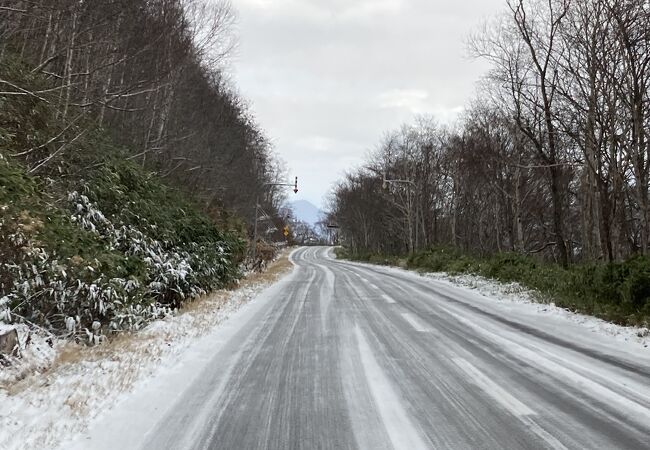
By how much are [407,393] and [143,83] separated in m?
11.6

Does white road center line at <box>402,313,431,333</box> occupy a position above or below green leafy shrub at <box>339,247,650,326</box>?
below

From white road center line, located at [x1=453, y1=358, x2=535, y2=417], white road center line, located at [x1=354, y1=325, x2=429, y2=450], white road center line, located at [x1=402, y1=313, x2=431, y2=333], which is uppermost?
white road center line, located at [x1=453, y1=358, x2=535, y2=417]

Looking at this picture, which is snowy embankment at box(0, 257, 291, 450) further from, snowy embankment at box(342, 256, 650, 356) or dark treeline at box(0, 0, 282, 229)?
snowy embankment at box(342, 256, 650, 356)

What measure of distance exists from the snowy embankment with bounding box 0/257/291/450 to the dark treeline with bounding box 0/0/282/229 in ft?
12.4

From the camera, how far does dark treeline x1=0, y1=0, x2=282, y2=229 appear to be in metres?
9.90

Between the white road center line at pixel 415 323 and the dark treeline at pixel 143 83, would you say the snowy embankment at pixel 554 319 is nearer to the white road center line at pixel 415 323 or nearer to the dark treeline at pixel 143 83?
the white road center line at pixel 415 323

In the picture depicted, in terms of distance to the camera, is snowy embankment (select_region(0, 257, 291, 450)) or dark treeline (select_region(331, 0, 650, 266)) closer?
snowy embankment (select_region(0, 257, 291, 450))

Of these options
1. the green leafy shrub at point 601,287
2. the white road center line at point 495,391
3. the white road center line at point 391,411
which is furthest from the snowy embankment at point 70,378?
the green leafy shrub at point 601,287

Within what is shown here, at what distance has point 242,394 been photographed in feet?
17.4

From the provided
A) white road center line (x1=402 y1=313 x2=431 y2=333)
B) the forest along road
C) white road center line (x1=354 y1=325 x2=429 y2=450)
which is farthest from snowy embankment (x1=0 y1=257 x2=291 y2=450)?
white road center line (x1=402 y1=313 x2=431 y2=333)

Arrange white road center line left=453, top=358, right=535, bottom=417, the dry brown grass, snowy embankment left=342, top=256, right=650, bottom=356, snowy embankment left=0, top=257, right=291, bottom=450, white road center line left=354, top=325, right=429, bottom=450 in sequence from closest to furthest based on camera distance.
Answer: white road center line left=354, top=325, right=429, bottom=450, snowy embankment left=0, top=257, right=291, bottom=450, white road center line left=453, top=358, right=535, bottom=417, the dry brown grass, snowy embankment left=342, top=256, right=650, bottom=356

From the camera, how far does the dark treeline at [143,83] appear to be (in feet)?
32.5

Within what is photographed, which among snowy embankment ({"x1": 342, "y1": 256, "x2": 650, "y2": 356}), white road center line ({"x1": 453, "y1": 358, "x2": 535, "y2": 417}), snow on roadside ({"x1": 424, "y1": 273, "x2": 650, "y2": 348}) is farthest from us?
snow on roadside ({"x1": 424, "y1": 273, "x2": 650, "y2": 348})

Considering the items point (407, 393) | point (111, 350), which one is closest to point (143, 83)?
point (111, 350)
